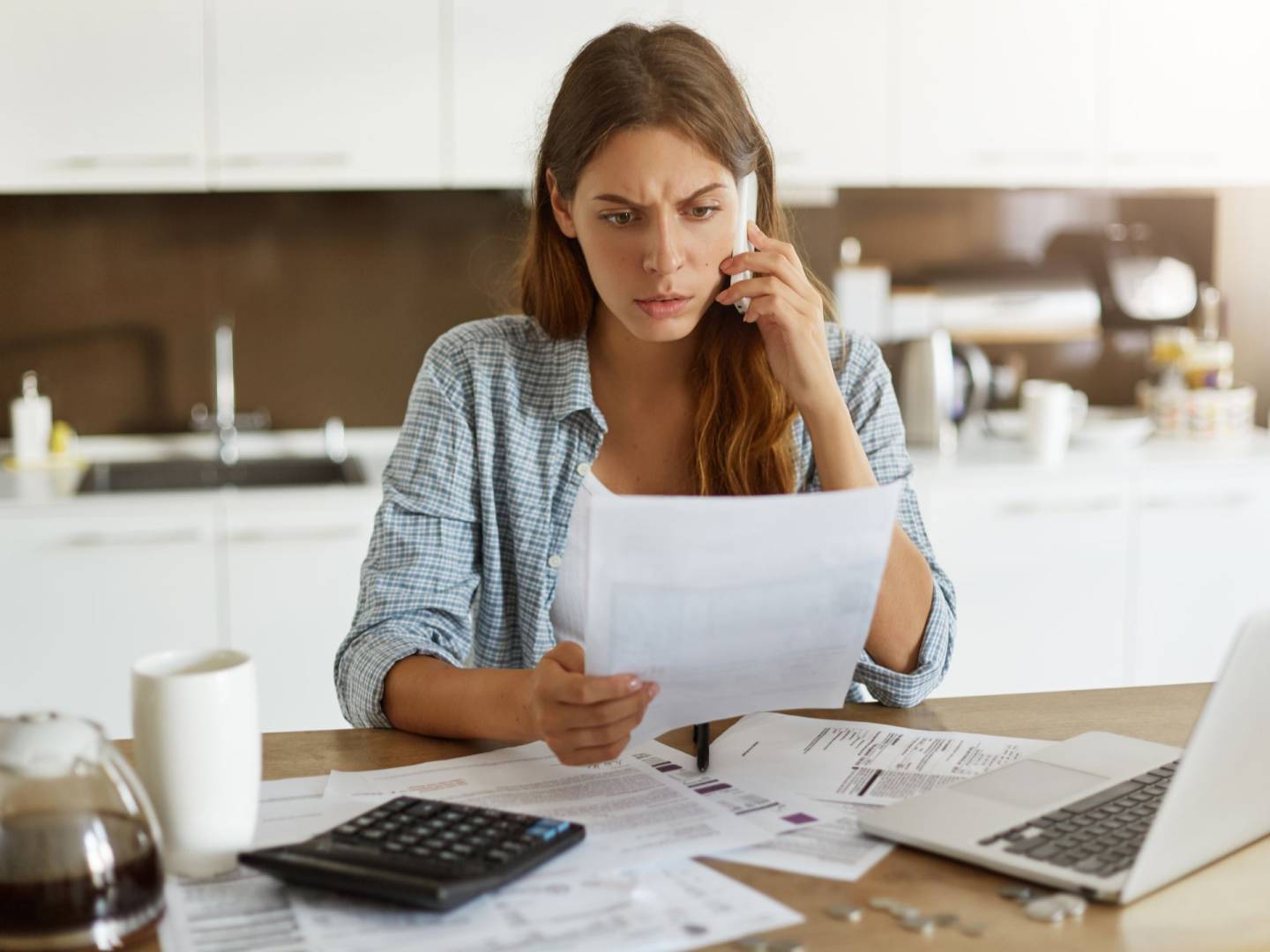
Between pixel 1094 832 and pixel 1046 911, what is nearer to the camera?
pixel 1046 911

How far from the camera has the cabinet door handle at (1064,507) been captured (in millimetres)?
2922

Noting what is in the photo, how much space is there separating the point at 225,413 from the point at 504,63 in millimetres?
1004

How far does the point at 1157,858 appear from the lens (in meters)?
0.87

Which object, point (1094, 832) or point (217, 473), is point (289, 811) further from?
point (217, 473)

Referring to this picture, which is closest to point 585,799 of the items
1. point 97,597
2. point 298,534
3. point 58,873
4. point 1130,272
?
point 58,873

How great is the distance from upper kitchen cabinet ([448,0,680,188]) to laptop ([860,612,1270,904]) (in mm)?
2110

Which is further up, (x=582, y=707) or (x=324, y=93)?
(x=324, y=93)

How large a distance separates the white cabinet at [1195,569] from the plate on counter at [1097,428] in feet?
0.52

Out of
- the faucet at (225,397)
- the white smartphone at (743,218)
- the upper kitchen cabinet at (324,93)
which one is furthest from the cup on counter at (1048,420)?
the faucet at (225,397)

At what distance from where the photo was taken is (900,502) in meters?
1.51

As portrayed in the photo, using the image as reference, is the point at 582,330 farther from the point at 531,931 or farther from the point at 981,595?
the point at 981,595

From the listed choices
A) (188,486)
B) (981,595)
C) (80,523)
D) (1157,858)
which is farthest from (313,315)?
(1157,858)

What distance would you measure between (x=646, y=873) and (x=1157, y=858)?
32 cm

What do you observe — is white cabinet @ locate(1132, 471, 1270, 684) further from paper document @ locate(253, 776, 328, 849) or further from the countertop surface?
paper document @ locate(253, 776, 328, 849)
